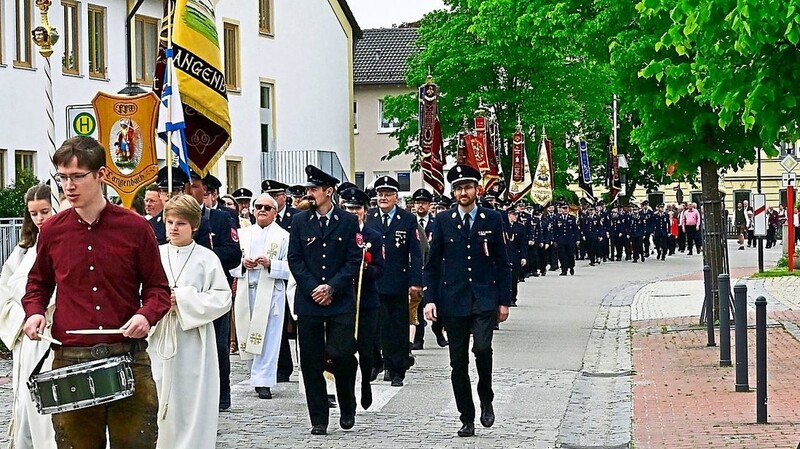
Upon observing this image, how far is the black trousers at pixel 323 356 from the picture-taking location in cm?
1086

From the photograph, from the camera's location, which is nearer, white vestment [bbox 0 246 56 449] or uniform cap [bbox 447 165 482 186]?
white vestment [bbox 0 246 56 449]

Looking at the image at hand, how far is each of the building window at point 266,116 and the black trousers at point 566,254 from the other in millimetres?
8880

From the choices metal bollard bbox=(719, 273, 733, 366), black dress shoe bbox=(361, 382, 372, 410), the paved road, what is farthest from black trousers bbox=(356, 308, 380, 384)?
metal bollard bbox=(719, 273, 733, 366)

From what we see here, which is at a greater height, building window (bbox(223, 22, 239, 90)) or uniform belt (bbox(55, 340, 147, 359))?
building window (bbox(223, 22, 239, 90))

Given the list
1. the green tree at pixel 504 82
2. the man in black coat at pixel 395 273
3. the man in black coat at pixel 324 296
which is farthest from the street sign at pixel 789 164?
the man in black coat at pixel 324 296

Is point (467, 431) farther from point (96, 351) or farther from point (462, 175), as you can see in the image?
point (96, 351)

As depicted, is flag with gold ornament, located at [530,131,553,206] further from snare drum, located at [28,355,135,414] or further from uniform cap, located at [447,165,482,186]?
snare drum, located at [28,355,135,414]

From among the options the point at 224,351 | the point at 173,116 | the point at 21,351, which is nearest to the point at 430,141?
the point at 173,116

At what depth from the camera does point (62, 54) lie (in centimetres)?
3031

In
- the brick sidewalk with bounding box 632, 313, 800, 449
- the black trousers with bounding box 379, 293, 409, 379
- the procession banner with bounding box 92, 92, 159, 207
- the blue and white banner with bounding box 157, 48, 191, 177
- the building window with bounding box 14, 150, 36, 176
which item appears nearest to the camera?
the brick sidewalk with bounding box 632, 313, 800, 449

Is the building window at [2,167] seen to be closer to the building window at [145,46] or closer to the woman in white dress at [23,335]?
the building window at [145,46]

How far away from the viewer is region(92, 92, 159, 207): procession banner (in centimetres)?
1736

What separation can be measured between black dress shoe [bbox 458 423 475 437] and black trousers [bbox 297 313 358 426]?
943mm

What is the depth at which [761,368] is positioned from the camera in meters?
11.0
